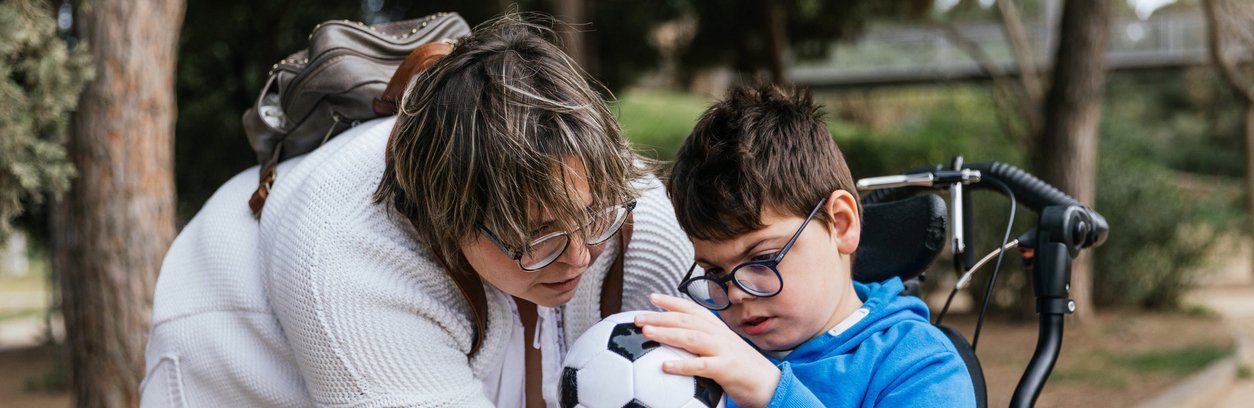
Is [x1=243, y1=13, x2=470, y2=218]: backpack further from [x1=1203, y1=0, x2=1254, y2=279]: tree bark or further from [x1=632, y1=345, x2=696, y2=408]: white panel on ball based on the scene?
[x1=1203, y1=0, x2=1254, y2=279]: tree bark

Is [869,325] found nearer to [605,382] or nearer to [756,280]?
[756,280]

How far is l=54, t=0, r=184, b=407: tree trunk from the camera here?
3.96 m

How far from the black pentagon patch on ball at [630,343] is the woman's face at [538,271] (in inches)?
6.2

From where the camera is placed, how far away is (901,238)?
236cm

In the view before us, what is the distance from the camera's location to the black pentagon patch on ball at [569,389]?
6.18 feet

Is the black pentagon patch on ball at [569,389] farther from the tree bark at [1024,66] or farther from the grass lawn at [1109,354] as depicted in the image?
the tree bark at [1024,66]

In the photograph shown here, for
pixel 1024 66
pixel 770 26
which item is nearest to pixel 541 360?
pixel 770 26

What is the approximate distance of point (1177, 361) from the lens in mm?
7477

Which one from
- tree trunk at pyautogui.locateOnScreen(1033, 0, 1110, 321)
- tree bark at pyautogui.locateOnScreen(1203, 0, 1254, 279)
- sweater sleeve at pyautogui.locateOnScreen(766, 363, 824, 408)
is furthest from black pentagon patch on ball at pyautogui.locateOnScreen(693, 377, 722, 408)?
tree bark at pyautogui.locateOnScreen(1203, 0, 1254, 279)

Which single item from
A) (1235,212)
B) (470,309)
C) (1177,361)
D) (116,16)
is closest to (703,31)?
(1177,361)

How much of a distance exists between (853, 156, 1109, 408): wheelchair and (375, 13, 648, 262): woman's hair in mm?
908

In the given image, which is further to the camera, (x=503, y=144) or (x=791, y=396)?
(x=791, y=396)

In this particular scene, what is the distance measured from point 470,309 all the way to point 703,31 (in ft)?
32.0

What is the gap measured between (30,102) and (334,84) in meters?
1.93
